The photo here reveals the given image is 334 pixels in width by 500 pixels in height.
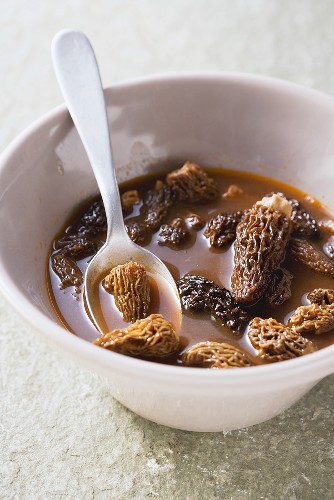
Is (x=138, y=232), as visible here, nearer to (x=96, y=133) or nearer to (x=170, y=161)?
(x=96, y=133)

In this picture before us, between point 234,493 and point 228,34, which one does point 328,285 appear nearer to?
point 234,493

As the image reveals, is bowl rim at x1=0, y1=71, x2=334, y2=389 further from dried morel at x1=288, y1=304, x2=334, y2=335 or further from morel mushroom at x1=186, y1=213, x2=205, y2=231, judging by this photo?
morel mushroom at x1=186, y1=213, x2=205, y2=231

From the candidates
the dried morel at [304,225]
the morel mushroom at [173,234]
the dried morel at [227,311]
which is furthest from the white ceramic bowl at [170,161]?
the morel mushroom at [173,234]

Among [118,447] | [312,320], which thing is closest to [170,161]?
[312,320]

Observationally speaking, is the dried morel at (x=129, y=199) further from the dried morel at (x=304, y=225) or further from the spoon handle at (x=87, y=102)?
the dried morel at (x=304, y=225)

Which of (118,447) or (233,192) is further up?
(233,192)

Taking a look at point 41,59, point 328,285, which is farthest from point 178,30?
point 328,285
